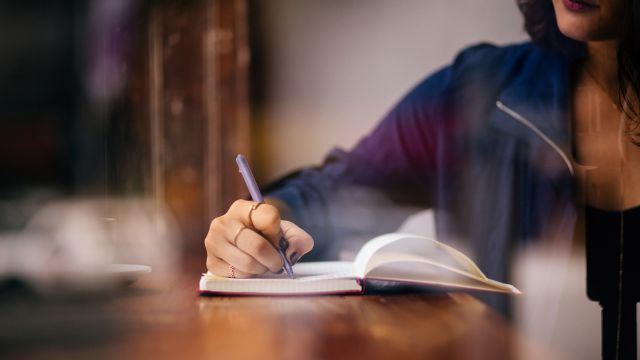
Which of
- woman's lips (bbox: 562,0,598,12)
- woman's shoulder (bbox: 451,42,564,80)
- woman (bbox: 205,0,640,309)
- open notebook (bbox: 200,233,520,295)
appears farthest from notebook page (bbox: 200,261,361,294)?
woman's lips (bbox: 562,0,598,12)

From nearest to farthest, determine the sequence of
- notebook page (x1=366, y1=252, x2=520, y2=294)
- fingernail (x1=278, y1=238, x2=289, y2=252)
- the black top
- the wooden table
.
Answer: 1. the wooden table
2. notebook page (x1=366, y1=252, x2=520, y2=294)
3. fingernail (x1=278, y1=238, x2=289, y2=252)
4. the black top

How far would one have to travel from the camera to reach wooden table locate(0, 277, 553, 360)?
0.44m

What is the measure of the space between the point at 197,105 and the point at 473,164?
66 centimetres

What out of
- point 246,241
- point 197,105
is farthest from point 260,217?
point 197,105

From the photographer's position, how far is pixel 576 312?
1.42 m

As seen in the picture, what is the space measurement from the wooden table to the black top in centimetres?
83

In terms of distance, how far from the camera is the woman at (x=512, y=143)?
1.36m

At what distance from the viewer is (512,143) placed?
1.38 meters

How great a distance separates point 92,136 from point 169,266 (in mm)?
552

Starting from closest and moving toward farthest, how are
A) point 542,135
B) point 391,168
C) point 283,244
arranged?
point 283,244 < point 542,135 < point 391,168

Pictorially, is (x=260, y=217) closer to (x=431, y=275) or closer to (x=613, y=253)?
(x=431, y=275)

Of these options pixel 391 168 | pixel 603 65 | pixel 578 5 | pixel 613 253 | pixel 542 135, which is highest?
pixel 578 5

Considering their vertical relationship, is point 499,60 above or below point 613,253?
above

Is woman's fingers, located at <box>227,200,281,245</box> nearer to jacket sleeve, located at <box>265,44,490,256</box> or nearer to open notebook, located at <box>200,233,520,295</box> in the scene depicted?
open notebook, located at <box>200,233,520,295</box>
